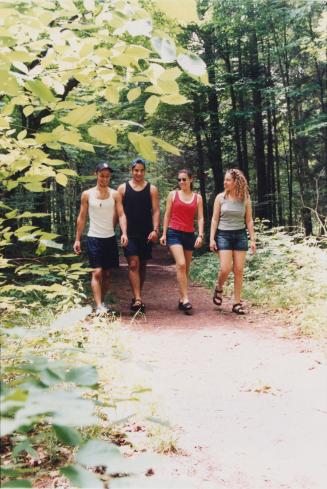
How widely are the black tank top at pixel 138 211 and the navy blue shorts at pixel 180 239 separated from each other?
384 mm

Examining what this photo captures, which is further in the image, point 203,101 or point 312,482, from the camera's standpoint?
point 203,101

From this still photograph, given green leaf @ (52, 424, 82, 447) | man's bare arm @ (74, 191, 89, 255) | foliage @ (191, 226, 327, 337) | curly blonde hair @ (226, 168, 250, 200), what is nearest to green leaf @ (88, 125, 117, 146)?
green leaf @ (52, 424, 82, 447)

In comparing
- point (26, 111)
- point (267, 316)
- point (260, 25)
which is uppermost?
point (260, 25)

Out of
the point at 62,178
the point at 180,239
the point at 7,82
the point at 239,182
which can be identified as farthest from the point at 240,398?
the point at 239,182

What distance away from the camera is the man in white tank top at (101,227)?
6387 millimetres

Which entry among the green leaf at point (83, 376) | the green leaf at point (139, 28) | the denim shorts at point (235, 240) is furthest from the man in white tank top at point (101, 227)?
the green leaf at point (83, 376)

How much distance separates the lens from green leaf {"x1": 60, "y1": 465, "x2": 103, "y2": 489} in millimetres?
702

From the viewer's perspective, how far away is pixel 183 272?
7.02 m

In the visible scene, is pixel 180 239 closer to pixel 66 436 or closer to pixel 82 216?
pixel 82 216

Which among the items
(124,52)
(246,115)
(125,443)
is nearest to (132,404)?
(125,443)

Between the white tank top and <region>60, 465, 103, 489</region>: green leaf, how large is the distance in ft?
19.1

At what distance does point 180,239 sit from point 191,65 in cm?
593

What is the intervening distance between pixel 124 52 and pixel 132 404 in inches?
94.8

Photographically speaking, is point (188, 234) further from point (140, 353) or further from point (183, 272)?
point (140, 353)
